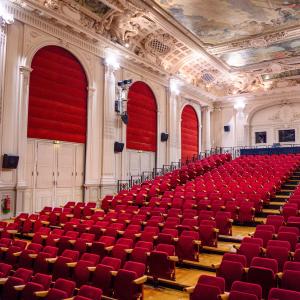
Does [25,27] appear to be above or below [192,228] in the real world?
above

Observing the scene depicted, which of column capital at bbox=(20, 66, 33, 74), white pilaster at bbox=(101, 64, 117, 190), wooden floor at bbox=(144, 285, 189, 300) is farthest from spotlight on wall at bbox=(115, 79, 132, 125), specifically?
wooden floor at bbox=(144, 285, 189, 300)

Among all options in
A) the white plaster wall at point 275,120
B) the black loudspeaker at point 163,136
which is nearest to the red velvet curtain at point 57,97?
the black loudspeaker at point 163,136

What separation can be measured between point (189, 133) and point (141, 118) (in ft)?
15.7

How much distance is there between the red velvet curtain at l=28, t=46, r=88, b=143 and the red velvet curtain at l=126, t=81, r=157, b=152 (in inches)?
101

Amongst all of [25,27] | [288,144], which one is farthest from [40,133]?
[288,144]

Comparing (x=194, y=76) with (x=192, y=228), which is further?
(x=194, y=76)

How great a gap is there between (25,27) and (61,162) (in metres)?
4.09

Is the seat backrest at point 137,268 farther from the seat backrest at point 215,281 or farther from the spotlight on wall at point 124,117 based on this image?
the spotlight on wall at point 124,117

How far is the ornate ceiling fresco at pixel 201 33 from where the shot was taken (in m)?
11.5

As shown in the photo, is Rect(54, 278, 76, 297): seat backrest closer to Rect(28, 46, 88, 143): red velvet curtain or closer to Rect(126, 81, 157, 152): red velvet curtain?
Rect(28, 46, 88, 143): red velvet curtain

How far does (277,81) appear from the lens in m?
18.9

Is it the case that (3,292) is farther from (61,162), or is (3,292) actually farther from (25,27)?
(25,27)

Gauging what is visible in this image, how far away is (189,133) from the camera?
60.3 feet

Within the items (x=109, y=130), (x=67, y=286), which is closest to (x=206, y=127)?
(x=109, y=130)
